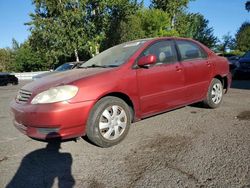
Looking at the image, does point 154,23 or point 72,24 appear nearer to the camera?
point 72,24

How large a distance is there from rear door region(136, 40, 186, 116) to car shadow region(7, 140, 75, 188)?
1.52m

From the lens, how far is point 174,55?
534 centimetres

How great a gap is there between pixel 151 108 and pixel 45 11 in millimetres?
32236

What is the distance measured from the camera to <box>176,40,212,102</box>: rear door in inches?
216

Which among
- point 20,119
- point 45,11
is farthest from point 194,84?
point 45,11

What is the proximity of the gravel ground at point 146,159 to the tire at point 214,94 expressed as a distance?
0.75 m

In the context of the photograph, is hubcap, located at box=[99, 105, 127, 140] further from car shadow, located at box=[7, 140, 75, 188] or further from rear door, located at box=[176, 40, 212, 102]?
rear door, located at box=[176, 40, 212, 102]

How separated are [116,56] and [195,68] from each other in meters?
1.57

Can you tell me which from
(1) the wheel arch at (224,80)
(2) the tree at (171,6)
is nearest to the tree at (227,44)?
(2) the tree at (171,6)

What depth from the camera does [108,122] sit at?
425 centimetres

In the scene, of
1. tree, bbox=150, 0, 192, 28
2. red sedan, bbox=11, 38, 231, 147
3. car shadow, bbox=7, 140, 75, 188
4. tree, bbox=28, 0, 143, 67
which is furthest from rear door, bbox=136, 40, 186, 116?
tree, bbox=150, 0, 192, 28

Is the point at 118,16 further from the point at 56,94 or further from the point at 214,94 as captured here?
the point at 56,94

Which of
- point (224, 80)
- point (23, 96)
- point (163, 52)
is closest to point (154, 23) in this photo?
point (224, 80)

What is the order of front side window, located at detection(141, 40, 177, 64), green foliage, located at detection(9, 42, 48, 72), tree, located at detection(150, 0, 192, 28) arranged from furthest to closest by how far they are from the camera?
green foliage, located at detection(9, 42, 48, 72) < tree, located at detection(150, 0, 192, 28) < front side window, located at detection(141, 40, 177, 64)
